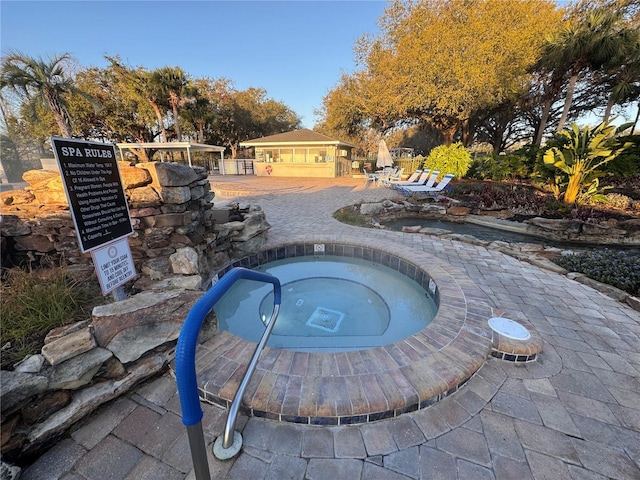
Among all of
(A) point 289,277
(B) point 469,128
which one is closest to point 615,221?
(A) point 289,277

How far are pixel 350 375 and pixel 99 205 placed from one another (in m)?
2.28

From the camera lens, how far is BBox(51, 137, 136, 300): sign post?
1.70 meters

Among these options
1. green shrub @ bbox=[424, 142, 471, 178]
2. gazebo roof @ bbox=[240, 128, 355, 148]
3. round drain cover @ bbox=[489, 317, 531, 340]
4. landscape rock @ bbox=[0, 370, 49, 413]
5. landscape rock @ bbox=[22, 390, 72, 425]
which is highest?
gazebo roof @ bbox=[240, 128, 355, 148]

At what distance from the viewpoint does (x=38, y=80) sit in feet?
35.7

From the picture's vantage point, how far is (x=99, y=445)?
148 centimetres

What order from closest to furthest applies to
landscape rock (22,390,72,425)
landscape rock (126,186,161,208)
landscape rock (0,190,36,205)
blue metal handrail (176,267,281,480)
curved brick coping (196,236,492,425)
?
blue metal handrail (176,267,281,480) → landscape rock (22,390,72,425) → curved brick coping (196,236,492,425) → landscape rock (0,190,36,205) → landscape rock (126,186,161,208)

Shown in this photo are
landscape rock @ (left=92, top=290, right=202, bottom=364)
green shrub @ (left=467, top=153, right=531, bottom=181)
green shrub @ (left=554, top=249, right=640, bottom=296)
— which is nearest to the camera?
landscape rock @ (left=92, top=290, right=202, bottom=364)

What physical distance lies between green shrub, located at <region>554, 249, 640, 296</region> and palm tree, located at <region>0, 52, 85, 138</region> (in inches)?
724

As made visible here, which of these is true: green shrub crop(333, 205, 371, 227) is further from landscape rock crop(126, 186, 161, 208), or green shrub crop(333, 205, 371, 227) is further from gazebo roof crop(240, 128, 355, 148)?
gazebo roof crop(240, 128, 355, 148)

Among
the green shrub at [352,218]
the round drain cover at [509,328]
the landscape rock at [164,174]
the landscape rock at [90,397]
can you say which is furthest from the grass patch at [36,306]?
the green shrub at [352,218]

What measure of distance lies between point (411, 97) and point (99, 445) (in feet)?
53.0

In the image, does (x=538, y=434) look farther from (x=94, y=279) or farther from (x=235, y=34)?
(x=235, y=34)

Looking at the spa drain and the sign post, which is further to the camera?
the spa drain

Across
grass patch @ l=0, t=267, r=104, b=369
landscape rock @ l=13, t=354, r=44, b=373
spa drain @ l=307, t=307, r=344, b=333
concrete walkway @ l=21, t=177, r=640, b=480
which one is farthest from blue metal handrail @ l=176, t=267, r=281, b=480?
spa drain @ l=307, t=307, r=344, b=333
